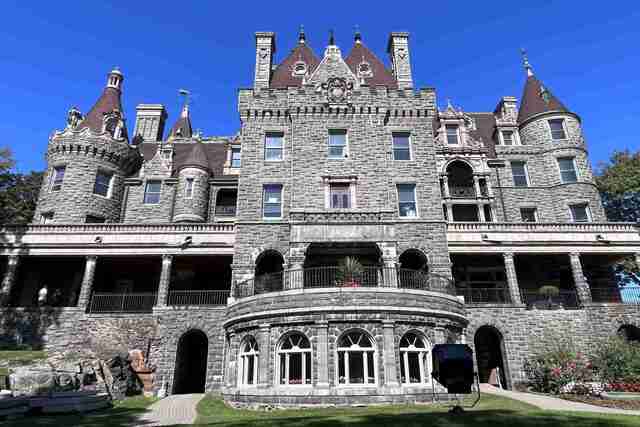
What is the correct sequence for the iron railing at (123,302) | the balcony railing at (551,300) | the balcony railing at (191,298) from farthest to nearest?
the balcony railing at (191,298) → the iron railing at (123,302) → the balcony railing at (551,300)

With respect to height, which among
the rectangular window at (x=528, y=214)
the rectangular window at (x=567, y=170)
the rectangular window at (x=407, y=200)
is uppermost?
the rectangular window at (x=567, y=170)

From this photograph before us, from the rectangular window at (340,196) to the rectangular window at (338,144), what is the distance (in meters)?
2.01

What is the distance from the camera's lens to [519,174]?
109ft

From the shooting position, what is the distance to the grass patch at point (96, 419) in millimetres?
13130

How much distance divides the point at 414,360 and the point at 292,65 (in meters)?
23.4

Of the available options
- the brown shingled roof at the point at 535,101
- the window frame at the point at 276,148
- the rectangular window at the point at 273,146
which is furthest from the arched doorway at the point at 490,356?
the brown shingled roof at the point at 535,101

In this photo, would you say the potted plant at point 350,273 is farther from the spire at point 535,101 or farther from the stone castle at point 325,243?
the spire at point 535,101

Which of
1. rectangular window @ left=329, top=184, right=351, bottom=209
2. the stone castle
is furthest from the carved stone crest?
rectangular window @ left=329, top=184, right=351, bottom=209

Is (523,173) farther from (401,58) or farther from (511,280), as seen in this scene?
(401,58)

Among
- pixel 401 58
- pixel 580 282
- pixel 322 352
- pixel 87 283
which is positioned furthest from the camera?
pixel 401 58

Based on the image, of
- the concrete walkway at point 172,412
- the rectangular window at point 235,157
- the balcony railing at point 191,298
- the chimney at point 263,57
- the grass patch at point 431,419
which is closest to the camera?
the grass patch at point 431,419

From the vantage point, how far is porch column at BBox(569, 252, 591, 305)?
25672mm

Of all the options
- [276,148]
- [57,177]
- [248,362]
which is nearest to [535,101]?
[276,148]

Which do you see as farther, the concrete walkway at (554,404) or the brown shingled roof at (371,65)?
the brown shingled roof at (371,65)
